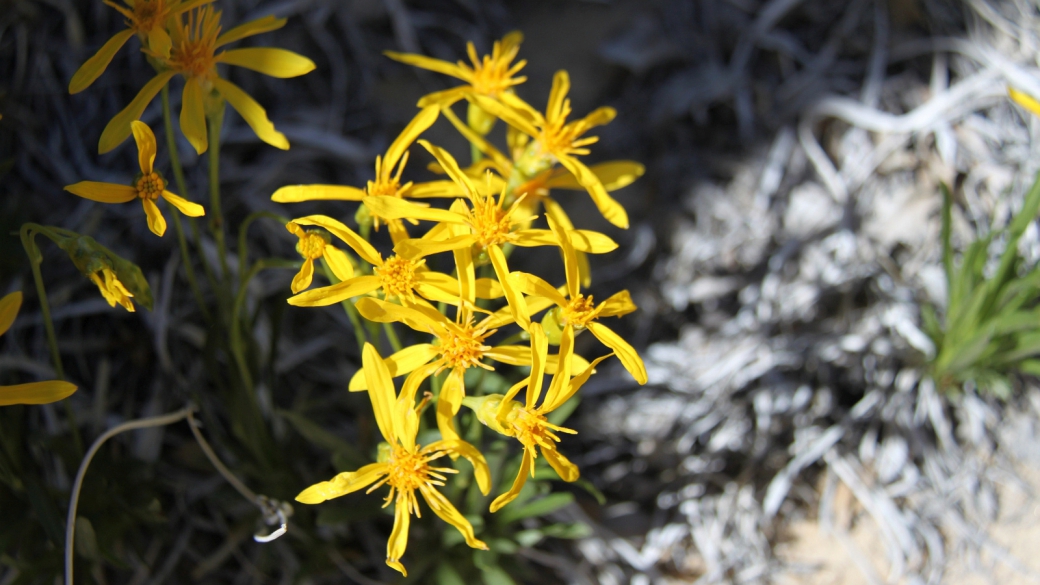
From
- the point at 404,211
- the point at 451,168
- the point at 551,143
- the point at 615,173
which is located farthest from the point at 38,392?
the point at 615,173

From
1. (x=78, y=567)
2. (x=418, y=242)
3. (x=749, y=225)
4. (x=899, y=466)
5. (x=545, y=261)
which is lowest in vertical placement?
(x=78, y=567)

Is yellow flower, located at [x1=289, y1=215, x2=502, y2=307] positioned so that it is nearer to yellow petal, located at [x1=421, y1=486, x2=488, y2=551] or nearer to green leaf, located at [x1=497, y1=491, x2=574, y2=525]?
yellow petal, located at [x1=421, y1=486, x2=488, y2=551]

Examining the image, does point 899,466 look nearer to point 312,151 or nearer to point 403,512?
point 403,512

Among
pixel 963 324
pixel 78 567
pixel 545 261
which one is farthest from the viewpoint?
pixel 545 261

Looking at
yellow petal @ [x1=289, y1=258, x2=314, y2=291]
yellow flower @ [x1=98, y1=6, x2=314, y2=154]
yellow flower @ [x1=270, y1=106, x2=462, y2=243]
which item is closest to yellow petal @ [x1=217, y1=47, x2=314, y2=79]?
yellow flower @ [x1=98, y1=6, x2=314, y2=154]

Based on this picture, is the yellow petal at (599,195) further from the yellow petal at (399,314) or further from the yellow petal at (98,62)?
the yellow petal at (98,62)

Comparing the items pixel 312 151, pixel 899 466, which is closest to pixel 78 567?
pixel 312 151

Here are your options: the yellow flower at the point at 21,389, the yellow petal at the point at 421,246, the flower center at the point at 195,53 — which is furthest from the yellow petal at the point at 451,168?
the yellow flower at the point at 21,389
